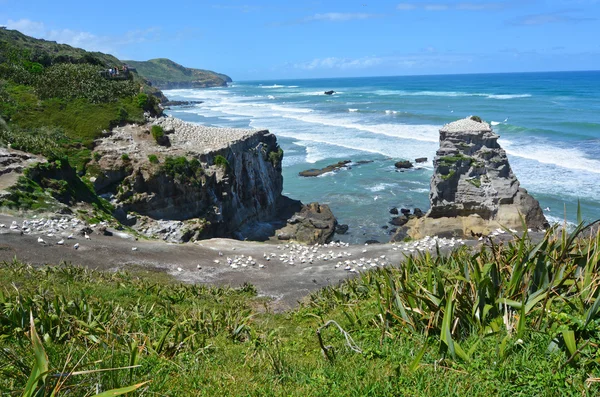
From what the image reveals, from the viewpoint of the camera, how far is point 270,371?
578 cm

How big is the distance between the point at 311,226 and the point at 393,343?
22.5 meters

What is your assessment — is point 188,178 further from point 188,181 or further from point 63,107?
point 63,107

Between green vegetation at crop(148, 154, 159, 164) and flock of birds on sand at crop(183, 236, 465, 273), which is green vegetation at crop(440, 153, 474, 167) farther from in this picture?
green vegetation at crop(148, 154, 159, 164)

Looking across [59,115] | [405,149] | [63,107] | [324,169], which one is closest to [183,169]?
[59,115]

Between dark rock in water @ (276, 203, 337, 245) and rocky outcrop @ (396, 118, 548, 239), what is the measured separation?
5.05 metres

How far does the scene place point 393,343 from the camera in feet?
20.9

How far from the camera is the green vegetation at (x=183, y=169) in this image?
76.9ft

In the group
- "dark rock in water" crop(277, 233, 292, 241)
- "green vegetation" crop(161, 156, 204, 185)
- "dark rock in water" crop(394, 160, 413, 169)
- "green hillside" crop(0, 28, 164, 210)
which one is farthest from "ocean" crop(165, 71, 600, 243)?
"green hillside" crop(0, 28, 164, 210)

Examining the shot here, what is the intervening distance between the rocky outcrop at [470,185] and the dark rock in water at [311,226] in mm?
5052

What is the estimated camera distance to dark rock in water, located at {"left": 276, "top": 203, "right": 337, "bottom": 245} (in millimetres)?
27688

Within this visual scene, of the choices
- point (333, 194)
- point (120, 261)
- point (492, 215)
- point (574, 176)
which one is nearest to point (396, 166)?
point (333, 194)

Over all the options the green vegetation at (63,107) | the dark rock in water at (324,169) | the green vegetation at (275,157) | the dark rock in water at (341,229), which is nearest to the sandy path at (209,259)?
the green vegetation at (63,107)

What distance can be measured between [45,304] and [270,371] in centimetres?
370

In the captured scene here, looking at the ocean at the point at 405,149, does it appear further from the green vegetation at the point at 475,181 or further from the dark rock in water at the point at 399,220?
the green vegetation at the point at 475,181
